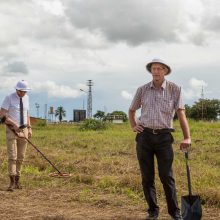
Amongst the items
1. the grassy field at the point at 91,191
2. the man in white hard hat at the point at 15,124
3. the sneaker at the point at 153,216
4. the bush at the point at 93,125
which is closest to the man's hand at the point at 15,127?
the man in white hard hat at the point at 15,124

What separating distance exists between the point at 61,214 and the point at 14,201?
1.30 meters

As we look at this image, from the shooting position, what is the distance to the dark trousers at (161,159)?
573 centimetres

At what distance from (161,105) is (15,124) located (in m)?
3.51

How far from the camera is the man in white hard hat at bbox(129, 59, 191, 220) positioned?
5.75 m

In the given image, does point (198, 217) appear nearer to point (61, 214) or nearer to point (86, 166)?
point (61, 214)

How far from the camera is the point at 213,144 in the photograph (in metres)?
16.4

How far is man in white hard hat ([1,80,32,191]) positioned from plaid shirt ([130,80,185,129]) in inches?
128

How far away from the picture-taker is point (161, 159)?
18.9 ft

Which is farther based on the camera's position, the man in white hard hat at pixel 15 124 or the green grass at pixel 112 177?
the man in white hard hat at pixel 15 124

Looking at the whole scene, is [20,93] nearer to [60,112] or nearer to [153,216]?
[153,216]

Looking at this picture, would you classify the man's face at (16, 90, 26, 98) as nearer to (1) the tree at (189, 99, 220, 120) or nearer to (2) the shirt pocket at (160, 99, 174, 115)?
(2) the shirt pocket at (160, 99, 174, 115)

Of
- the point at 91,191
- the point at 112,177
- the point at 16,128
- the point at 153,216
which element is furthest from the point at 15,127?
the point at 153,216

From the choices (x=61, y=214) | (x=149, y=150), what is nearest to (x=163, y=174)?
(x=149, y=150)

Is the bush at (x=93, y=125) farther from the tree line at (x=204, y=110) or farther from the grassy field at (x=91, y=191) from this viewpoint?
the tree line at (x=204, y=110)
